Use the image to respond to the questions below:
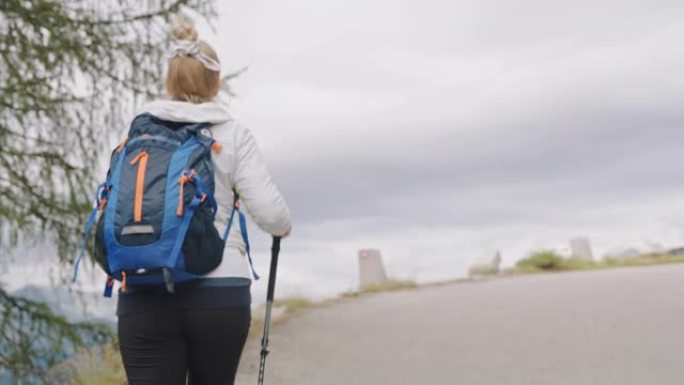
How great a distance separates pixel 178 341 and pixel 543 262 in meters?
15.7

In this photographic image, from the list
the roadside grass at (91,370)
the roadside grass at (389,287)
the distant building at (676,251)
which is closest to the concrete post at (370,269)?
the roadside grass at (389,287)

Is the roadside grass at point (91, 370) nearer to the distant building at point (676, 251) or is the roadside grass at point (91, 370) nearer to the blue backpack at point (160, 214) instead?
the blue backpack at point (160, 214)

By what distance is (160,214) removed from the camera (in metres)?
3.11

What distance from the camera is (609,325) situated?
9164 millimetres

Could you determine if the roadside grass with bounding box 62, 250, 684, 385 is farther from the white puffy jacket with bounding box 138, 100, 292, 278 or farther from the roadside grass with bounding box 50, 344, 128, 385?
the white puffy jacket with bounding box 138, 100, 292, 278

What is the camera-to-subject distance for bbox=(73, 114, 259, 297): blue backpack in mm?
3074

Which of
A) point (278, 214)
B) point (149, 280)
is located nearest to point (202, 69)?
point (278, 214)

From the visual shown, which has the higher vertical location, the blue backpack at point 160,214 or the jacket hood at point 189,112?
the jacket hood at point 189,112

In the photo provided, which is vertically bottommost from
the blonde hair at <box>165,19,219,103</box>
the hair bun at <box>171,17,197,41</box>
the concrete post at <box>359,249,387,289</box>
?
the blonde hair at <box>165,19,219,103</box>

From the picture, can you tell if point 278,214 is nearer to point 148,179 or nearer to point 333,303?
point 148,179

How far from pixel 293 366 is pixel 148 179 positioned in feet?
16.9

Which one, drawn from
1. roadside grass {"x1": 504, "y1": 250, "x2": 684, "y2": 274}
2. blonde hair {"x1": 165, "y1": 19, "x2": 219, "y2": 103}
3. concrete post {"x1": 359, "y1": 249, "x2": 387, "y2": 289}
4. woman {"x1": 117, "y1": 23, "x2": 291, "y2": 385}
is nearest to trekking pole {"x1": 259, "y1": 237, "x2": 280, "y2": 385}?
woman {"x1": 117, "y1": 23, "x2": 291, "y2": 385}

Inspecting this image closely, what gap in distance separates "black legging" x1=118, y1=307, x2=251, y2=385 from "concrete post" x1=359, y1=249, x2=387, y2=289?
13.0 meters

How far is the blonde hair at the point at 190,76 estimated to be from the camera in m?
3.35
